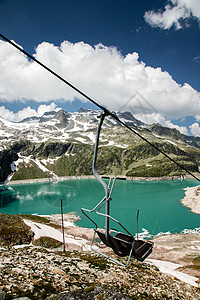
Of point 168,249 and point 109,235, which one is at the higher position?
point 109,235

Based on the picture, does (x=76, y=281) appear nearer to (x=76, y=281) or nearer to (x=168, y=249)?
(x=76, y=281)

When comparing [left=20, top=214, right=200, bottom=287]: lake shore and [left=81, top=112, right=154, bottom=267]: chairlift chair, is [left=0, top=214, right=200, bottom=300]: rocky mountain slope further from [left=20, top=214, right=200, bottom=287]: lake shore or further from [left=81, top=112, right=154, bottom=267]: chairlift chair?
[left=20, top=214, right=200, bottom=287]: lake shore

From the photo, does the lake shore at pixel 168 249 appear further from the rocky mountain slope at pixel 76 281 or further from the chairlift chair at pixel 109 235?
the chairlift chair at pixel 109 235

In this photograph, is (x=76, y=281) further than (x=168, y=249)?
No

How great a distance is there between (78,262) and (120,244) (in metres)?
10.3

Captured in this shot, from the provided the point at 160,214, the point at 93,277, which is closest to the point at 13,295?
the point at 93,277

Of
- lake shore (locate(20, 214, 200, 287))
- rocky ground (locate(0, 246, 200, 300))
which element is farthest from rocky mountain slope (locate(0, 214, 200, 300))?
lake shore (locate(20, 214, 200, 287))

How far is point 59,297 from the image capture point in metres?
9.28

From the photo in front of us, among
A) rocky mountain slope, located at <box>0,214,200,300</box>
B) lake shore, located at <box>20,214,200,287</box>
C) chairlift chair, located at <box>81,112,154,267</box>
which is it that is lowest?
lake shore, located at <box>20,214,200,287</box>

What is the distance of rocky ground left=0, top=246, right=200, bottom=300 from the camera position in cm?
961

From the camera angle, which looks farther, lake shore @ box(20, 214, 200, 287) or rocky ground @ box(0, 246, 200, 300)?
lake shore @ box(20, 214, 200, 287)

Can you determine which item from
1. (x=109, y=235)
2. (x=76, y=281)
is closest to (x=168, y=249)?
(x=76, y=281)

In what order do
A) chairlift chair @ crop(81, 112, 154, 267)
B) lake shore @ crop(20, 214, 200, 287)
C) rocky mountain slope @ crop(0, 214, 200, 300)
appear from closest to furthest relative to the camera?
1. chairlift chair @ crop(81, 112, 154, 267)
2. rocky mountain slope @ crop(0, 214, 200, 300)
3. lake shore @ crop(20, 214, 200, 287)

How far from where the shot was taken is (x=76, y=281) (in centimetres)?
1152
